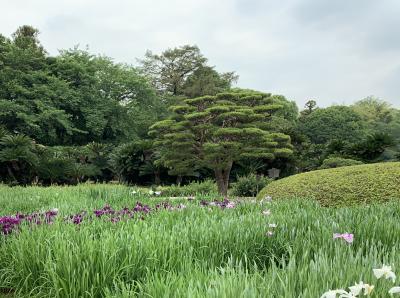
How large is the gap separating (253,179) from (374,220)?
9.93 meters

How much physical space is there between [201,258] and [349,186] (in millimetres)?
4656

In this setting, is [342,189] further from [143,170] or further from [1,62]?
[1,62]

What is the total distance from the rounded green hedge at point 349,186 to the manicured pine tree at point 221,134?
4411 mm

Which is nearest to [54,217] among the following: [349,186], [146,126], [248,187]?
[349,186]

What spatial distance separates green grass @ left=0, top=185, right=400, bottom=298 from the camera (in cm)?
193

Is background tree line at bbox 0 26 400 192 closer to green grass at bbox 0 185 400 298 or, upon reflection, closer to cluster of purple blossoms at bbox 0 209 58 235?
cluster of purple blossoms at bbox 0 209 58 235

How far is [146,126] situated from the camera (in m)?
26.8

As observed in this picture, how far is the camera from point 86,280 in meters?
2.50

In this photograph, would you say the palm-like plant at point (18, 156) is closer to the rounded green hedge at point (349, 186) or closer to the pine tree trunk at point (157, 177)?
the pine tree trunk at point (157, 177)

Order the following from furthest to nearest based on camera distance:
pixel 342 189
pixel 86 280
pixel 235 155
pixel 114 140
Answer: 1. pixel 114 140
2. pixel 235 155
3. pixel 342 189
4. pixel 86 280

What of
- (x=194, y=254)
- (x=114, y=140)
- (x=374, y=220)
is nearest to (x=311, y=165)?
(x=114, y=140)

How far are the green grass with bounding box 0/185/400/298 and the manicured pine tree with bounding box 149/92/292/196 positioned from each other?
319 inches

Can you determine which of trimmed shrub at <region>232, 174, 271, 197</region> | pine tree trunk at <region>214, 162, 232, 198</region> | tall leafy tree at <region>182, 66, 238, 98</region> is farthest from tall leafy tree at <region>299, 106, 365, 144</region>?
pine tree trunk at <region>214, 162, 232, 198</region>

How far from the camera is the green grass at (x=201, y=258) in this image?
1.93 m
